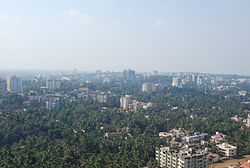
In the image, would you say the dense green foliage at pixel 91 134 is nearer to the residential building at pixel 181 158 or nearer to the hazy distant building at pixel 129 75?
the residential building at pixel 181 158

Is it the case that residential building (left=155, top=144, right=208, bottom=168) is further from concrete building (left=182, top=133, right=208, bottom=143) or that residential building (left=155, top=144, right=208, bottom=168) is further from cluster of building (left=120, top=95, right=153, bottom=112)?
cluster of building (left=120, top=95, right=153, bottom=112)

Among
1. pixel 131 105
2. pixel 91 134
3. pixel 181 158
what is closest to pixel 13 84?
pixel 131 105

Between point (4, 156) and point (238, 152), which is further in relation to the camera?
point (238, 152)

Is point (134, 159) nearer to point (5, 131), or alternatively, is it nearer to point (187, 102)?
point (5, 131)

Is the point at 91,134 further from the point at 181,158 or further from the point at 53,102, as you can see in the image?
the point at 53,102

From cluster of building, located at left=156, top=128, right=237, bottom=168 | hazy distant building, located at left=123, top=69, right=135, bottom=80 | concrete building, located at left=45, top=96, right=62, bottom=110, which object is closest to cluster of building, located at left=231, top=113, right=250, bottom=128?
cluster of building, located at left=156, top=128, right=237, bottom=168

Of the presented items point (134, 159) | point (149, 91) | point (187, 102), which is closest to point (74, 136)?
point (134, 159)

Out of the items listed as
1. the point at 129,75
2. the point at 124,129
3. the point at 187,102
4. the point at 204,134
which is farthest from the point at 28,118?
the point at 129,75

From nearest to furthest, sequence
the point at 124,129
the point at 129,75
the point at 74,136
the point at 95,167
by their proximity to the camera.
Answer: the point at 95,167, the point at 74,136, the point at 124,129, the point at 129,75

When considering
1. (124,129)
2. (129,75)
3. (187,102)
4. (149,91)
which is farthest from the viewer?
(129,75)
